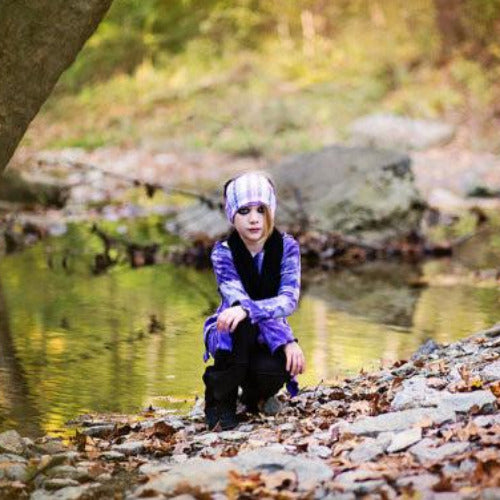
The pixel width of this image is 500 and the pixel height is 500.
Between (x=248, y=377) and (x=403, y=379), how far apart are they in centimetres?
80

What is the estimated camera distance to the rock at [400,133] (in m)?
23.6

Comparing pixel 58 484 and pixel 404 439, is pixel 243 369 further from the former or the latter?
pixel 58 484

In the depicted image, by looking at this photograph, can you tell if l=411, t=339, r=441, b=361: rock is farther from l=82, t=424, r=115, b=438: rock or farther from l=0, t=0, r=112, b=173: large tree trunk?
l=0, t=0, r=112, b=173: large tree trunk

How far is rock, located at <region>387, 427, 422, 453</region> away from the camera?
168 inches

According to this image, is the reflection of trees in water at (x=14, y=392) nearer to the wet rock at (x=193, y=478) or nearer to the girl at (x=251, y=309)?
the girl at (x=251, y=309)

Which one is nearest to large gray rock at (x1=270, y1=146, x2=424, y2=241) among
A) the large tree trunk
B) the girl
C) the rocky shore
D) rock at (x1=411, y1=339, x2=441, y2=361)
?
rock at (x1=411, y1=339, x2=441, y2=361)

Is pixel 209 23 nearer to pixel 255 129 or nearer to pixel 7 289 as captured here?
pixel 255 129

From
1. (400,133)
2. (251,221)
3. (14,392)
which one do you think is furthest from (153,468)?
(400,133)

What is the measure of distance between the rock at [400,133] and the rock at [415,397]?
59.7 feet

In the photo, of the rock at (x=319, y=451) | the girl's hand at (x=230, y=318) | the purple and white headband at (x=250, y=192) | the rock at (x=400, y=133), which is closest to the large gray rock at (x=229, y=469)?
the rock at (x=319, y=451)

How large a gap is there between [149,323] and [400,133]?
1586cm

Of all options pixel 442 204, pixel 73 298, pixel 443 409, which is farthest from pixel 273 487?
pixel 442 204

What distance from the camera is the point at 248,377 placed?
211 inches

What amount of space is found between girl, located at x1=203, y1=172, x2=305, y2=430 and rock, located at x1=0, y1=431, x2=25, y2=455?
0.87 metres
